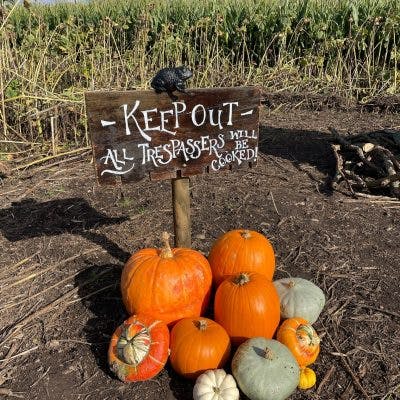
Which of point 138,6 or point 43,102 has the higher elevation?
point 138,6

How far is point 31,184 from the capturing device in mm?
4887

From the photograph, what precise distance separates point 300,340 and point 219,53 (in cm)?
778

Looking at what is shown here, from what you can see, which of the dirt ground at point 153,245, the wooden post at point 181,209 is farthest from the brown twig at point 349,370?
the wooden post at point 181,209

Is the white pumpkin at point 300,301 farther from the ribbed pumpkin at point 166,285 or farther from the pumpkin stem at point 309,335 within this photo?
the ribbed pumpkin at point 166,285

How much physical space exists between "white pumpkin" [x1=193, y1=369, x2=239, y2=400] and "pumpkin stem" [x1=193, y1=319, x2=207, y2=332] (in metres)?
0.22

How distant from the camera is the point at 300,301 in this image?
2646mm

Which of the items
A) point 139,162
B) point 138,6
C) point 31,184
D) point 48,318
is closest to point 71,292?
point 48,318

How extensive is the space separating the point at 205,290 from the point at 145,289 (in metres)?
0.35

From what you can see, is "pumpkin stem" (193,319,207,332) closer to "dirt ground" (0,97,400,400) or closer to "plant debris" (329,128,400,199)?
"dirt ground" (0,97,400,400)

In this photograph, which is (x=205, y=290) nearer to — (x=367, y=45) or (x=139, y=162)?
(x=139, y=162)

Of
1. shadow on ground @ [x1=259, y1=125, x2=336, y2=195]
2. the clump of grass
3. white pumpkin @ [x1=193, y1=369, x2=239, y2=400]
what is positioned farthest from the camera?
the clump of grass

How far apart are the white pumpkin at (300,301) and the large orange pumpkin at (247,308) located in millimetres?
150

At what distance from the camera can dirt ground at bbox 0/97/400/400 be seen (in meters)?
2.46

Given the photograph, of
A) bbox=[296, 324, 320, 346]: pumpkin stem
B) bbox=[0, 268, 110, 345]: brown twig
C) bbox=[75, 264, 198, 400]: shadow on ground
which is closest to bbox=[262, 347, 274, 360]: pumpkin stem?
bbox=[296, 324, 320, 346]: pumpkin stem
